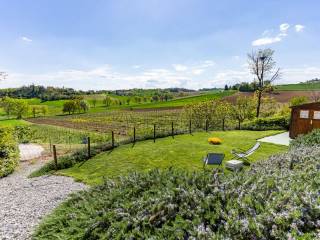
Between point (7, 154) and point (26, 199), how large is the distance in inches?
212

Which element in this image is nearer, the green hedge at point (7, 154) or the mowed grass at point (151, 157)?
the mowed grass at point (151, 157)

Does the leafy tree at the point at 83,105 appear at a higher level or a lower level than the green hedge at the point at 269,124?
lower

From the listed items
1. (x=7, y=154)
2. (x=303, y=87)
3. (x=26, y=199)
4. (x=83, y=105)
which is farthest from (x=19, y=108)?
(x=303, y=87)

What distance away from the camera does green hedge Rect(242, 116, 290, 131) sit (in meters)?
18.6

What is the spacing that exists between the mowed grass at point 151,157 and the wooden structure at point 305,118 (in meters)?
3.42

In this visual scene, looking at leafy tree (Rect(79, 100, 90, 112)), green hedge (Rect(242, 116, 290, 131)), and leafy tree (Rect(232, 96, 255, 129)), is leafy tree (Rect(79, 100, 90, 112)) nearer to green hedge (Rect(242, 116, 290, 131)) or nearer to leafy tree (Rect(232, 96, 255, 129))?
leafy tree (Rect(232, 96, 255, 129))

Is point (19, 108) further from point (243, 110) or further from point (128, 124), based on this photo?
point (243, 110)

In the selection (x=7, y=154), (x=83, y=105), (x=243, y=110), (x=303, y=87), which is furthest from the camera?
(x=303, y=87)

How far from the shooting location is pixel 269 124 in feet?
63.2

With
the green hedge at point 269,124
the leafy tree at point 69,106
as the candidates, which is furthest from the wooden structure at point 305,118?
the leafy tree at point 69,106

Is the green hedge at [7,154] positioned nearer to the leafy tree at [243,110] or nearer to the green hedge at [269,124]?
the green hedge at [269,124]

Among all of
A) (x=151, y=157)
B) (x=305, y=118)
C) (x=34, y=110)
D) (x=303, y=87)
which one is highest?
(x=303, y=87)

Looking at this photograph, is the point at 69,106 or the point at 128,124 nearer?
the point at 128,124

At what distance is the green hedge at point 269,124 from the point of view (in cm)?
1864
